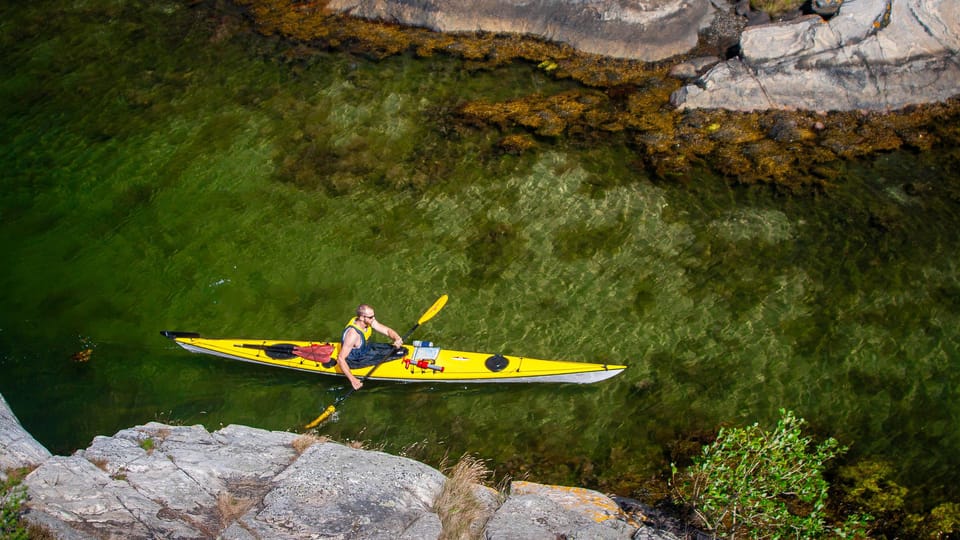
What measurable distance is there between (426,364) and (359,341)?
942 millimetres

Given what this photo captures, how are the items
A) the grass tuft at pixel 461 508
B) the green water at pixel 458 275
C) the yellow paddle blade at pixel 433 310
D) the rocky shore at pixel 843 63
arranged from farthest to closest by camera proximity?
the rocky shore at pixel 843 63, the yellow paddle blade at pixel 433 310, the green water at pixel 458 275, the grass tuft at pixel 461 508

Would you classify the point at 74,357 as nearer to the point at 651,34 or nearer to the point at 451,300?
the point at 451,300

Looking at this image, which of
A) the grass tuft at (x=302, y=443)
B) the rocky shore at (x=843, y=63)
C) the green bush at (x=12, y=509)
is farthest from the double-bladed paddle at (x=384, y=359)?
the rocky shore at (x=843, y=63)

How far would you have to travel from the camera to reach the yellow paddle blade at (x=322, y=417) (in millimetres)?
9641

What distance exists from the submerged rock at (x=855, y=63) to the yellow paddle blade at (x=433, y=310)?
7088 millimetres

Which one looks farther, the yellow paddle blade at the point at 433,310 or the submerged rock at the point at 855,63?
the submerged rock at the point at 855,63

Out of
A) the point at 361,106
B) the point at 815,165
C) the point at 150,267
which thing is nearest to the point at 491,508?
the point at 150,267

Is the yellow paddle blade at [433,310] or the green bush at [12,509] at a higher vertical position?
the green bush at [12,509]

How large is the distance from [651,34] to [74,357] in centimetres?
1253

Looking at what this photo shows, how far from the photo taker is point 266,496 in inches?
277

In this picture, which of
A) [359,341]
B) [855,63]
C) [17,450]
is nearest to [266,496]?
[17,450]

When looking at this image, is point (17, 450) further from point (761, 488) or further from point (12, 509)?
point (761, 488)

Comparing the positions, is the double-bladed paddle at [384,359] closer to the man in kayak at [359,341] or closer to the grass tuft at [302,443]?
the man in kayak at [359,341]

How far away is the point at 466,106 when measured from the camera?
15484 millimetres
